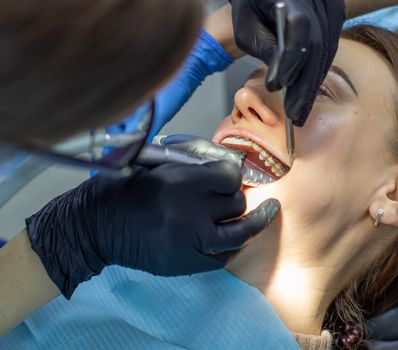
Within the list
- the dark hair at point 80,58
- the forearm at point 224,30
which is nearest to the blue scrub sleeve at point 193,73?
the forearm at point 224,30

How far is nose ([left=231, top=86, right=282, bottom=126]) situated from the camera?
4.33 ft

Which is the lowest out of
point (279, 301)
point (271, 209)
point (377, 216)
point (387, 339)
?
point (387, 339)

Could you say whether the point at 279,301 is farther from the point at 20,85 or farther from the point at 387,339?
the point at 20,85

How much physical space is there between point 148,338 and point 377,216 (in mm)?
589

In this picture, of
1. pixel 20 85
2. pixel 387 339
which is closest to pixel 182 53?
pixel 20 85

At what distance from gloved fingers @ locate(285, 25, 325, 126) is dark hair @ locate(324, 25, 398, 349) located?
38cm

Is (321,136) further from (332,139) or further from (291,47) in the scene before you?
(291,47)

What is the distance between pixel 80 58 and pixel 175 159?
0.50 metres

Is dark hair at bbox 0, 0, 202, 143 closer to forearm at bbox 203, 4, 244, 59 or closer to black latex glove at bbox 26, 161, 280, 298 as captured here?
black latex glove at bbox 26, 161, 280, 298

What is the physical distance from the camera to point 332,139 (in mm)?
1299

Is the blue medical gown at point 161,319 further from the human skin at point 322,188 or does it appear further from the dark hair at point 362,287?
the dark hair at point 362,287

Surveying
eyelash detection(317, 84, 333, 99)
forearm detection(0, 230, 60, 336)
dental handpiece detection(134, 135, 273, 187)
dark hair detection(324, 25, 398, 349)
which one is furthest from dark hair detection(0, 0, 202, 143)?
dark hair detection(324, 25, 398, 349)

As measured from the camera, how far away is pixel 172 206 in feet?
3.55

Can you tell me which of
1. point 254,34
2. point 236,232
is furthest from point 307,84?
point 236,232
